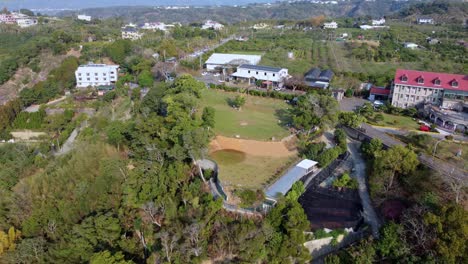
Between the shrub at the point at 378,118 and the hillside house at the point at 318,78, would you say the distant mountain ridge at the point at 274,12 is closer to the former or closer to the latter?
the hillside house at the point at 318,78

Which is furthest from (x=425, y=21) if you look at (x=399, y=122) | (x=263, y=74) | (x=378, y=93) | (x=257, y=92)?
(x=399, y=122)

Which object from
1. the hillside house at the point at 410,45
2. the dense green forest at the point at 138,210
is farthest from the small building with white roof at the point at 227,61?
the hillside house at the point at 410,45

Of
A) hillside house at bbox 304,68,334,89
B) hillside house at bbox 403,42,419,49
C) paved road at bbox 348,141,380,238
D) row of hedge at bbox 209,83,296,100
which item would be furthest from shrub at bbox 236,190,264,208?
hillside house at bbox 403,42,419,49

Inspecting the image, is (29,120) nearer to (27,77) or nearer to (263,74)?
(27,77)

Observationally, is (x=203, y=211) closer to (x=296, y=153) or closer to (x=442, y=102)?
(x=296, y=153)

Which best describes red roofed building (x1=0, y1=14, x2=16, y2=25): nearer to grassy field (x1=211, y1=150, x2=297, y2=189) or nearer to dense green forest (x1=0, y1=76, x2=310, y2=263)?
dense green forest (x1=0, y1=76, x2=310, y2=263)

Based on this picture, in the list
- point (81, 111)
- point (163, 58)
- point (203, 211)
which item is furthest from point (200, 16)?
point (203, 211)
